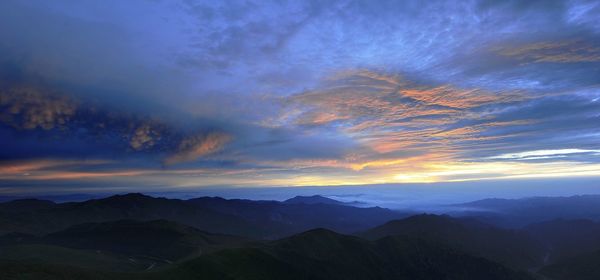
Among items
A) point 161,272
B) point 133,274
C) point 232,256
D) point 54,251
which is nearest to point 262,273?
point 232,256

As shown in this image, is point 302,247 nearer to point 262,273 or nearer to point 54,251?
point 262,273

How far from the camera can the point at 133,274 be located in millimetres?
113875

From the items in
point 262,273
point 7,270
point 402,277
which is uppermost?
point 7,270

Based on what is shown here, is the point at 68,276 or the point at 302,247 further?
the point at 302,247

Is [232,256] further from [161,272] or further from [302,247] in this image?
[302,247]

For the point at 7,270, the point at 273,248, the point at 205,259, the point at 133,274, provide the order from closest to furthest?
the point at 7,270
the point at 133,274
the point at 205,259
the point at 273,248

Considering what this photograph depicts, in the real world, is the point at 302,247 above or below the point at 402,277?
above

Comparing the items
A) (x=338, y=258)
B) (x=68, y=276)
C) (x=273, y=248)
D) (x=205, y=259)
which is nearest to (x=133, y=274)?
(x=68, y=276)

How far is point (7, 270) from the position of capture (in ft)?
306

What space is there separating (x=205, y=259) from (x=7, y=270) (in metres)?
58.7

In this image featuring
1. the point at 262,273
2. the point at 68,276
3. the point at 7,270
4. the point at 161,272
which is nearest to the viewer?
the point at 7,270

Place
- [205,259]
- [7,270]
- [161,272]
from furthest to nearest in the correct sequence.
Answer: [205,259] < [161,272] < [7,270]

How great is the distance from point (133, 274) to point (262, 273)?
165 ft

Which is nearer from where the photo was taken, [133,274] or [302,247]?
[133,274]
